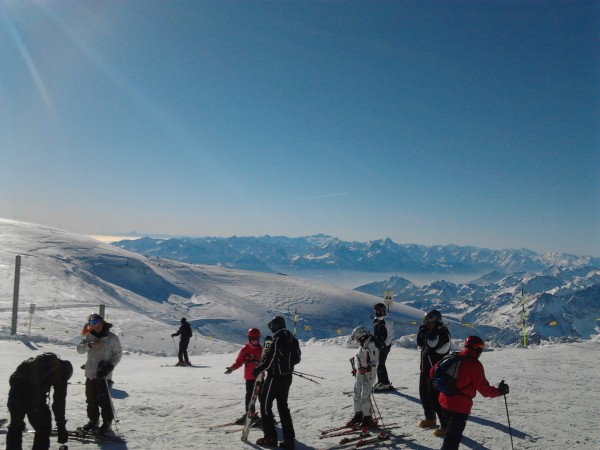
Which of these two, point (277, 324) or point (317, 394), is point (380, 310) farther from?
point (277, 324)

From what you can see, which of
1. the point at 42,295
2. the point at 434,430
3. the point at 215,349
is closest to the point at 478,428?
the point at 434,430

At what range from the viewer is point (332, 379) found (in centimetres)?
1426

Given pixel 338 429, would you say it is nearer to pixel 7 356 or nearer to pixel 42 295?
pixel 7 356

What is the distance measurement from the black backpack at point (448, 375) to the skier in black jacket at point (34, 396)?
5.23 meters

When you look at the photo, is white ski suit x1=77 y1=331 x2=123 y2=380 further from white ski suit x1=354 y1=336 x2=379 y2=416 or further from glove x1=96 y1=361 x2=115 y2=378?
white ski suit x1=354 y1=336 x2=379 y2=416

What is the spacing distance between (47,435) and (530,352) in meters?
19.3

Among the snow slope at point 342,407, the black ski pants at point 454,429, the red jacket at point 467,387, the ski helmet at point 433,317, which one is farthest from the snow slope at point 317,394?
the ski helmet at point 433,317

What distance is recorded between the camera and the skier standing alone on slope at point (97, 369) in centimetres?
804

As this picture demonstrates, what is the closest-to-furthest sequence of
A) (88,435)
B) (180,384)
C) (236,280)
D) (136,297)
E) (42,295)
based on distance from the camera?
(88,435), (180,384), (42,295), (136,297), (236,280)

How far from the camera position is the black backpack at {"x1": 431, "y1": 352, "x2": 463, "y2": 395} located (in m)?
6.33

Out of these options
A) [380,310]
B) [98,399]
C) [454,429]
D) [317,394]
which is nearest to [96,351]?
[98,399]

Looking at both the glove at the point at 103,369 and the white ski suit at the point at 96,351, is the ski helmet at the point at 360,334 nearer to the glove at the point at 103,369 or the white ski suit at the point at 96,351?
the white ski suit at the point at 96,351

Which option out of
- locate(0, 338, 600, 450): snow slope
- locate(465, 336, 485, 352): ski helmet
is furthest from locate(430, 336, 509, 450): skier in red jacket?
locate(0, 338, 600, 450): snow slope

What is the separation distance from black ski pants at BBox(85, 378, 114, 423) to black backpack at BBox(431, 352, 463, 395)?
555 cm
